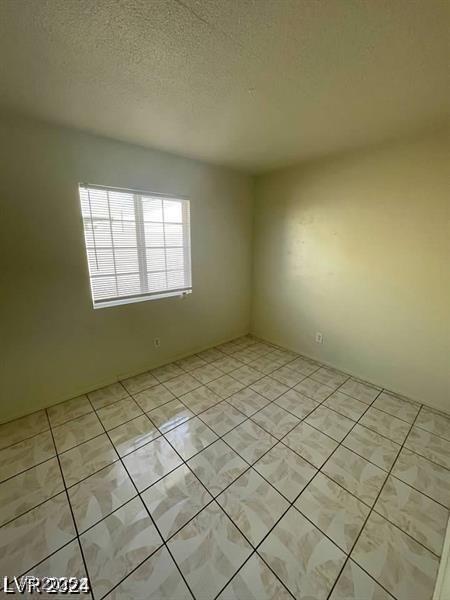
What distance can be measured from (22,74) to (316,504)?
286 centimetres

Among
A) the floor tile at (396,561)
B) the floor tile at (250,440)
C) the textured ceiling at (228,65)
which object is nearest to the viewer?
the textured ceiling at (228,65)

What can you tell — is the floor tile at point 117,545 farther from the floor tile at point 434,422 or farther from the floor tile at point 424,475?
the floor tile at point 434,422

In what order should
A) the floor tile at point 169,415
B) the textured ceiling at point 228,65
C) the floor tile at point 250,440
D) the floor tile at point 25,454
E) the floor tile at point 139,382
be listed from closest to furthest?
the textured ceiling at point 228,65
the floor tile at point 25,454
the floor tile at point 250,440
the floor tile at point 169,415
the floor tile at point 139,382

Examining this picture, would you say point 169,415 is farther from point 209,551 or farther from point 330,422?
point 330,422

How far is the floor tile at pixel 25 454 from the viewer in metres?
1.57

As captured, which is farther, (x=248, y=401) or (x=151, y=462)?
(x=248, y=401)

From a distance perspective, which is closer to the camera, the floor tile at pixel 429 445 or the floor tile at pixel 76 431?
the floor tile at pixel 429 445

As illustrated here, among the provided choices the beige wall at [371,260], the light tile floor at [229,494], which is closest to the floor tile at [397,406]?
the light tile floor at [229,494]

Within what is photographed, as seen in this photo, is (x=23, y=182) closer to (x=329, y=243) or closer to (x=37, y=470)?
(x=37, y=470)

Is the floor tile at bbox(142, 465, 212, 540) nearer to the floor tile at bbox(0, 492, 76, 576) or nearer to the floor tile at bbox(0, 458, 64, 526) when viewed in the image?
the floor tile at bbox(0, 492, 76, 576)

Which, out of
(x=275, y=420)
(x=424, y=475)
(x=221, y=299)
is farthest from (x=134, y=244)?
(x=424, y=475)

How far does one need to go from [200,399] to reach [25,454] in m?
1.31

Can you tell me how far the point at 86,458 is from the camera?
1.65m

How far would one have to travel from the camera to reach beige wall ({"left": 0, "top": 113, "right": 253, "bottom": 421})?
183 cm
